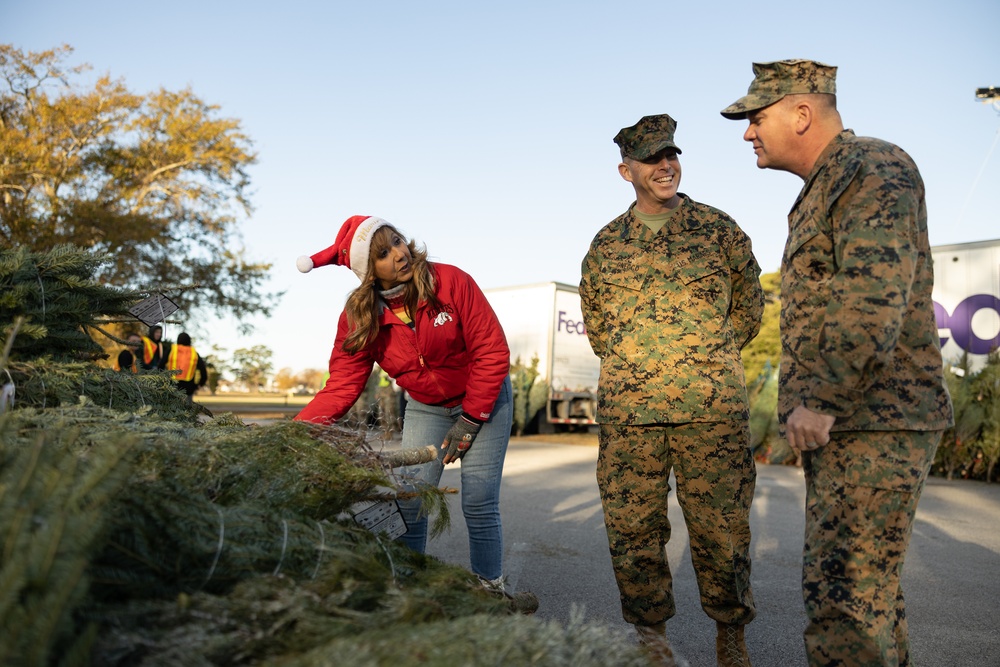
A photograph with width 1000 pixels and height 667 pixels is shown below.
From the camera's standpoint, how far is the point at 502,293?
25.7 metres

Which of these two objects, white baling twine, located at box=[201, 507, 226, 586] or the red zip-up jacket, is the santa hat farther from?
white baling twine, located at box=[201, 507, 226, 586]

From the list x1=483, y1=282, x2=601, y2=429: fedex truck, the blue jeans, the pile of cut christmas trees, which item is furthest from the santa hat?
x1=483, y1=282, x2=601, y2=429: fedex truck

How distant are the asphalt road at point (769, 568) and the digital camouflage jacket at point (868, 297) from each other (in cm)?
116

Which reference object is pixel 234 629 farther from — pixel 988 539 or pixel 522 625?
pixel 988 539

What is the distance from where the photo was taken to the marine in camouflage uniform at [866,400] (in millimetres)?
2516

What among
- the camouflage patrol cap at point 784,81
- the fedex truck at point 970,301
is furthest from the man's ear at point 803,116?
the fedex truck at point 970,301

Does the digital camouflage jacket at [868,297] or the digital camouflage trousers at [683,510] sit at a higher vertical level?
the digital camouflage jacket at [868,297]

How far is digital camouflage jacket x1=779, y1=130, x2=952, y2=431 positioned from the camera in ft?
8.21

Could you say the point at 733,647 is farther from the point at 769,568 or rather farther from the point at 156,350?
the point at 156,350

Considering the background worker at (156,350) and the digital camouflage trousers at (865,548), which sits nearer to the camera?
the digital camouflage trousers at (865,548)

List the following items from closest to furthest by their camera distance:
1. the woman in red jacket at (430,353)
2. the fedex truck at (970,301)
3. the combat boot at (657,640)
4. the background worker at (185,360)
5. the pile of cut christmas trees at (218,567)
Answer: the pile of cut christmas trees at (218,567) → the combat boot at (657,640) → the woman in red jacket at (430,353) → the background worker at (185,360) → the fedex truck at (970,301)

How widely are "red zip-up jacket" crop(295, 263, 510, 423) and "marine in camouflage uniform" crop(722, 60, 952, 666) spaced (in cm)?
156

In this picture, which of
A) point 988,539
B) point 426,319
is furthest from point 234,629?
point 988,539

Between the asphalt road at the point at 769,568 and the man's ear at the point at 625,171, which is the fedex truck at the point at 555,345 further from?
the man's ear at the point at 625,171
